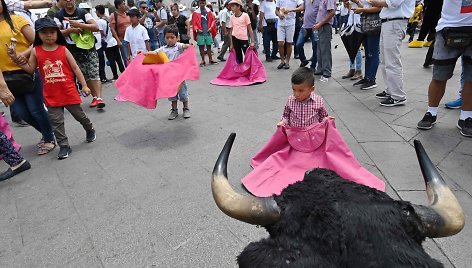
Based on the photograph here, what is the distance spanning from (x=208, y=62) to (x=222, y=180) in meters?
9.88

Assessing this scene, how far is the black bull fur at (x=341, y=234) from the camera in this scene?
1055mm

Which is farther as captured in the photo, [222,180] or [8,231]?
[8,231]

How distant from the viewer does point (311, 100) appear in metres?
3.37

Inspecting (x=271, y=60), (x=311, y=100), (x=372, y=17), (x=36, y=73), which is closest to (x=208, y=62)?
(x=271, y=60)

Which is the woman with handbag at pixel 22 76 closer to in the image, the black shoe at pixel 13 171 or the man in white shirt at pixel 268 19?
the black shoe at pixel 13 171

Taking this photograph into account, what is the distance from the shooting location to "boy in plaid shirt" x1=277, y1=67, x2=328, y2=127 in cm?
325

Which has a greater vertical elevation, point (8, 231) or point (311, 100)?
point (311, 100)

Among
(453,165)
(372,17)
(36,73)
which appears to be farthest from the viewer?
(372,17)

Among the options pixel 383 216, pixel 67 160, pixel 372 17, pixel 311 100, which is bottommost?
pixel 67 160

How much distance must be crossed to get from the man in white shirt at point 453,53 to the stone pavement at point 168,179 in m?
0.22

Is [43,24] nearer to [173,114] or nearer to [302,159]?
[173,114]

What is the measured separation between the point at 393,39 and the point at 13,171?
18.3 feet

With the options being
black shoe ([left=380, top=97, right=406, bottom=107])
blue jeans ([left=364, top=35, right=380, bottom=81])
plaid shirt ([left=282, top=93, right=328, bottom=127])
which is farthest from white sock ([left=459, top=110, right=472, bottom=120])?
blue jeans ([left=364, top=35, right=380, bottom=81])

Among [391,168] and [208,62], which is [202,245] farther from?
[208,62]
